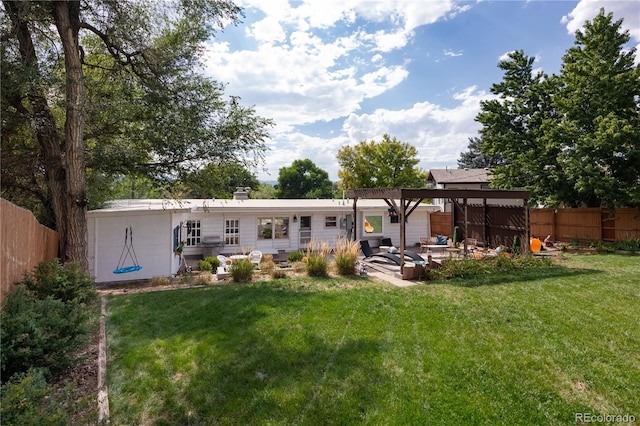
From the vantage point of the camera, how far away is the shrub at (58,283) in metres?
5.53

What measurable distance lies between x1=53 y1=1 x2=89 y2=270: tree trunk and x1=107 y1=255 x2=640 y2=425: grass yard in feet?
7.53

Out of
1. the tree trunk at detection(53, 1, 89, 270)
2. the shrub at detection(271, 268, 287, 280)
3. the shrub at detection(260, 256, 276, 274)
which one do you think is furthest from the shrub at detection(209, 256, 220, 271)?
the tree trunk at detection(53, 1, 89, 270)

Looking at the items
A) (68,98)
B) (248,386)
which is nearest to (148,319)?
(248,386)

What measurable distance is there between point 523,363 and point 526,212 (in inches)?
379

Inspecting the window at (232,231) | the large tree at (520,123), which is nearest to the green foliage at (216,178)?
the window at (232,231)

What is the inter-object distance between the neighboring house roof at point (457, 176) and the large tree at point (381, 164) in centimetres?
260

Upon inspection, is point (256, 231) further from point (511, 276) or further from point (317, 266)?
point (511, 276)

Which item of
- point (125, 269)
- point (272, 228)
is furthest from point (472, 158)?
point (125, 269)

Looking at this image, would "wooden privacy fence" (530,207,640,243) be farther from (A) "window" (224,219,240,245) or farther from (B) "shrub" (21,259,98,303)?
(B) "shrub" (21,259,98,303)

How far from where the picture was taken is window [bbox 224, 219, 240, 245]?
1535 cm

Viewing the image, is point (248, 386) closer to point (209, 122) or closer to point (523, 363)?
point (523, 363)

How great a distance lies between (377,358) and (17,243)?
5.72 metres

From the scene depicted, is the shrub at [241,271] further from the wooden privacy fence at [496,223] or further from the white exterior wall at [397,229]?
the white exterior wall at [397,229]

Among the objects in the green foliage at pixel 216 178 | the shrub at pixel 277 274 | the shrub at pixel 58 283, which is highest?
the green foliage at pixel 216 178
